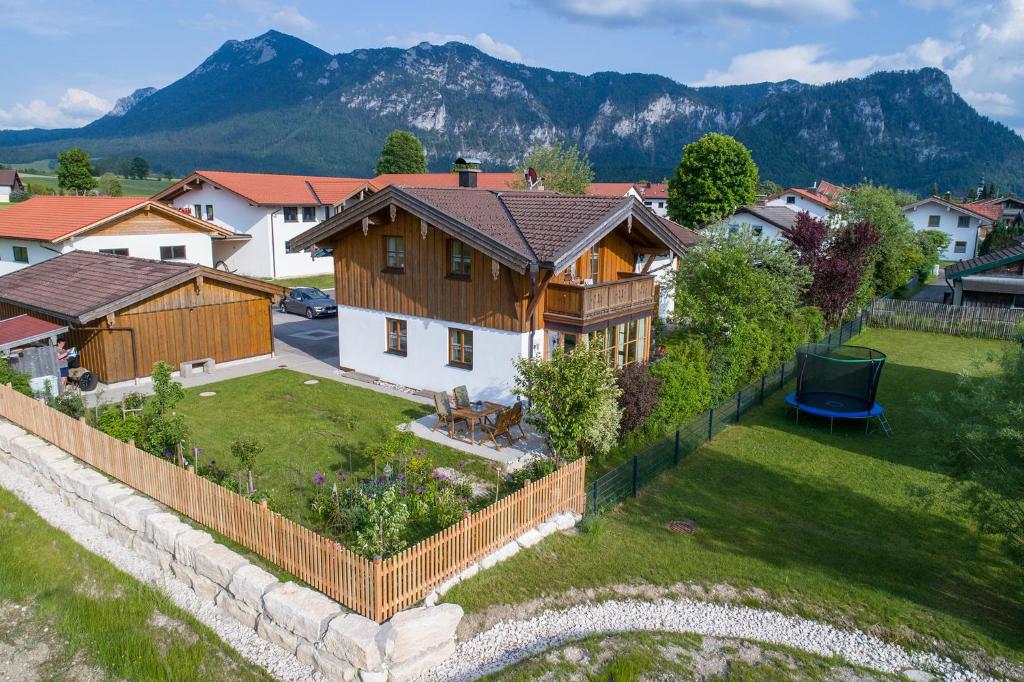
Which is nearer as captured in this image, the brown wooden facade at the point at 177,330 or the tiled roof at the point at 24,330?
the tiled roof at the point at 24,330

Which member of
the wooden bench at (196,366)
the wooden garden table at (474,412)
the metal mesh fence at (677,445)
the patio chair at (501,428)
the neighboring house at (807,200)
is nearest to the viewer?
the metal mesh fence at (677,445)

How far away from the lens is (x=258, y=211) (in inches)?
1710

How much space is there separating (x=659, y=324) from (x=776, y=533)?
1350 cm

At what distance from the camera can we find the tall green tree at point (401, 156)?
98062mm

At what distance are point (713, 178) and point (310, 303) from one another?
41278 millimetres

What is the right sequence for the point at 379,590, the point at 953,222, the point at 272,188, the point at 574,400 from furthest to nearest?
the point at 953,222 < the point at 272,188 < the point at 574,400 < the point at 379,590

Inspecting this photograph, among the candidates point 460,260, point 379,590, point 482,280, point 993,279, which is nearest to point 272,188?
point 460,260

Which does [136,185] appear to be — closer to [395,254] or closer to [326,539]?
[395,254]

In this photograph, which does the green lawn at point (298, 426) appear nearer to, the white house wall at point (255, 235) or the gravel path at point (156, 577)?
the gravel path at point (156, 577)

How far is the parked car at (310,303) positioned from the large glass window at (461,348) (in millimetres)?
14605

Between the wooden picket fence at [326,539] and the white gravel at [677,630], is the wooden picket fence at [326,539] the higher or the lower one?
the higher one

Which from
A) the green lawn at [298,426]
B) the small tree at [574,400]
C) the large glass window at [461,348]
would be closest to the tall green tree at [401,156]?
the green lawn at [298,426]

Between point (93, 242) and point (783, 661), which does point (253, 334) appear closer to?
point (93, 242)

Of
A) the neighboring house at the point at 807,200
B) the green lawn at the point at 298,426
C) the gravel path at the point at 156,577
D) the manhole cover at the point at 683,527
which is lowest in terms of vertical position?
the manhole cover at the point at 683,527
